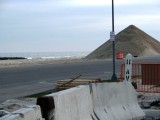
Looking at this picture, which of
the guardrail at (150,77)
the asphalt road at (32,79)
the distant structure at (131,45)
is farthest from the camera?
the distant structure at (131,45)

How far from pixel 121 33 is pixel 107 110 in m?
106

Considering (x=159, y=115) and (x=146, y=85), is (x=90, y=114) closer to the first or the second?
(x=159, y=115)

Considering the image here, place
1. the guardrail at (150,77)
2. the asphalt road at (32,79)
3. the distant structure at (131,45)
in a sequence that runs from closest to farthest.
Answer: the guardrail at (150,77)
the asphalt road at (32,79)
the distant structure at (131,45)

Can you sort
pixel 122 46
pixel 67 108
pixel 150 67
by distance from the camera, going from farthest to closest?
1. pixel 122 46
2. pixel 150 67
3. pixel 67 108

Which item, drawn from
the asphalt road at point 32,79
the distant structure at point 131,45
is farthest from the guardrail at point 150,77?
the distant structure at point 131,45

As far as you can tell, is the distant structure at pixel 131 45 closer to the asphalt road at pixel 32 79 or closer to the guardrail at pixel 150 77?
the asphalt road at pixel 32 79

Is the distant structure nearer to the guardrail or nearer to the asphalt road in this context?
the asphalt road

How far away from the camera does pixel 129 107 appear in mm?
9703

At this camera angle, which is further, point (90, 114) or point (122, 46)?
point (122, 46)

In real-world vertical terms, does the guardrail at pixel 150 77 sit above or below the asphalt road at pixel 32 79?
above

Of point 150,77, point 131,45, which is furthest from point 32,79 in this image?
point 131,45

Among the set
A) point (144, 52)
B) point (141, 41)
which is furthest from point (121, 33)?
point (144, 52)

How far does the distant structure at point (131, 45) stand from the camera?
311 feet

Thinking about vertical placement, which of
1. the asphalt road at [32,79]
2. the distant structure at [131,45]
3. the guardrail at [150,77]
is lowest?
the asphalt road at [32,79]
